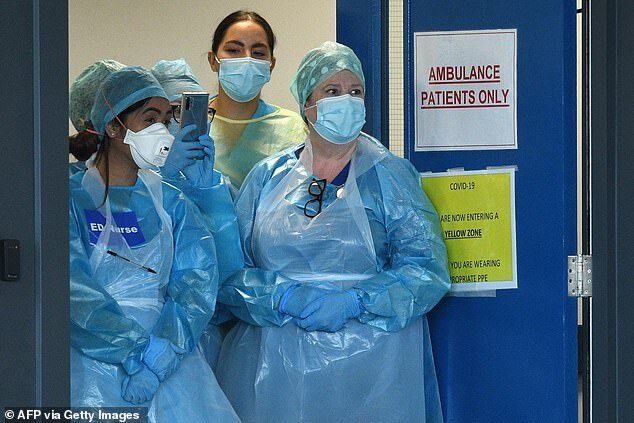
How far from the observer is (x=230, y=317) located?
3.42 metres

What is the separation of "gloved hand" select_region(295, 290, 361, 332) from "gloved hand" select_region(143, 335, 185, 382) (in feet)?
1.47

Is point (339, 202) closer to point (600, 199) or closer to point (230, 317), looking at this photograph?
point (230, 317)

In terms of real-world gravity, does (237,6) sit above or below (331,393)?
above

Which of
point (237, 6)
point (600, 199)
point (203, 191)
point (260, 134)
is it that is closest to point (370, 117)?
point (260, 134)

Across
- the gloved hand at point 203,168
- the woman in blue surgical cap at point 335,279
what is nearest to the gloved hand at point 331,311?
the woman in blue surgical cap at point 335,279

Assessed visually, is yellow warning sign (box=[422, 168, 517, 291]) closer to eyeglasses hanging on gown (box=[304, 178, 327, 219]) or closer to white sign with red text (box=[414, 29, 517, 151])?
white sign with red text (box=[414, 29, 517, 151])

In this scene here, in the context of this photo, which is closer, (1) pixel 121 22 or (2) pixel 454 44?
(2) pixel 454 44

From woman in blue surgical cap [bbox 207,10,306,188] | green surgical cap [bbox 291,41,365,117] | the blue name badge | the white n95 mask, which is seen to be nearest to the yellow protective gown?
woman in blue surgical cap [bbox 207,10,306,188]

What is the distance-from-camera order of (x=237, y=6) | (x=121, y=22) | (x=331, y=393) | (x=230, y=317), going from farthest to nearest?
(x=237, y=6) → (x=121, y=22) → (x=230, y=317) → (x=331, y=393)

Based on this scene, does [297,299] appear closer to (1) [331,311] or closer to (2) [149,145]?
(1) [331,311]

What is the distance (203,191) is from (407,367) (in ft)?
2.45

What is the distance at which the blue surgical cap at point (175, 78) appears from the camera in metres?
3.43

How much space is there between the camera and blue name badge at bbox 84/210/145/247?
2.82 metres

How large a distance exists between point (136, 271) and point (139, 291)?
5cm
